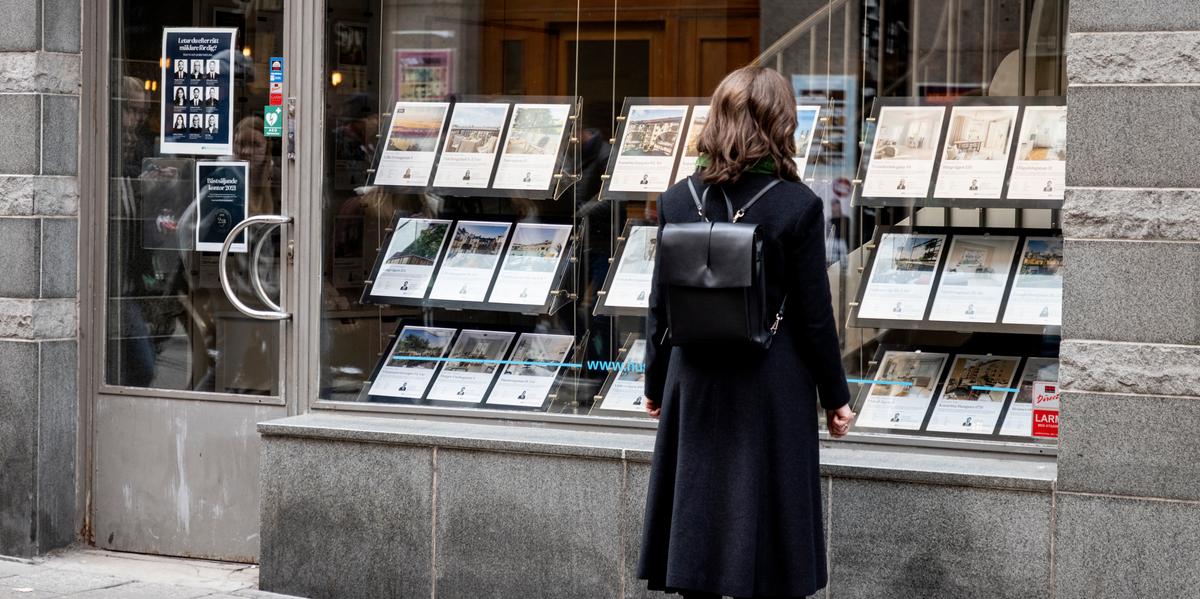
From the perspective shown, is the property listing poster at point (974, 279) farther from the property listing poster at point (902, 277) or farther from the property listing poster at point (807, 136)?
the property listing poster at point (807, 136)

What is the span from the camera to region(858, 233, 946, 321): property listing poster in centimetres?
590

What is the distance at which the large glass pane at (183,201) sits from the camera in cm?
688

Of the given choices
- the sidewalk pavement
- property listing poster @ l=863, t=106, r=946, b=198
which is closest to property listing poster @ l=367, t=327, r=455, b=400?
the sidewalk pavement

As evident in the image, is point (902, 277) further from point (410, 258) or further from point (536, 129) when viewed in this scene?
point (410, 258)

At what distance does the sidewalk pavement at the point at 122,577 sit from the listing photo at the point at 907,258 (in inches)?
107

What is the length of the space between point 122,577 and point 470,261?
200 centimetres

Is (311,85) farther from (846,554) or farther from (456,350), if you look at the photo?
(846,554)

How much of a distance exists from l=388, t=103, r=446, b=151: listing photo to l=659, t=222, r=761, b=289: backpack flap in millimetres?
2457

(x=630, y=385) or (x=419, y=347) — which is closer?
(x=630, y=385)

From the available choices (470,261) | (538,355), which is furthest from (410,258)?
(538,355)

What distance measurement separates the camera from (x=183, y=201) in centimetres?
709

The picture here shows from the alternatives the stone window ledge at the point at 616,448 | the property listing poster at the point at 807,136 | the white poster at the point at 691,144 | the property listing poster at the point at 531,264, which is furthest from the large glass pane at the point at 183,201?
the property listing poster at the point at 807,136

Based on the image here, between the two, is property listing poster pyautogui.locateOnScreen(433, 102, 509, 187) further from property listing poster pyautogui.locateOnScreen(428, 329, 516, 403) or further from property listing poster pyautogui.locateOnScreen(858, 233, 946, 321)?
property listing poster pyautogui.locateOnScreen(858, 233, 946, 321)

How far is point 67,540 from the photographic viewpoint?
279 inches
